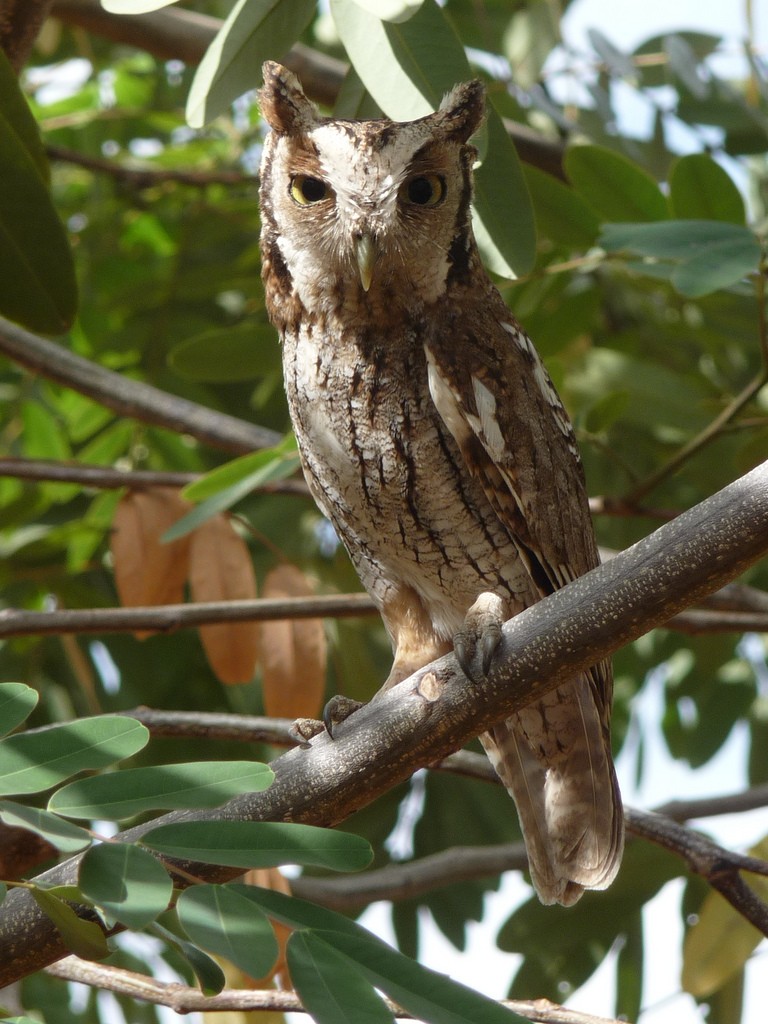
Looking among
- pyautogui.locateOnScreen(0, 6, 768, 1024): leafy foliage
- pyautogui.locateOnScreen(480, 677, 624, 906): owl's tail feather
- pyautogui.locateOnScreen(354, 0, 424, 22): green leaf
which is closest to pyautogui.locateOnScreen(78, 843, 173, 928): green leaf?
pyautogui.locateOnScreen(0, 6, 768, 1024): leafy foliage

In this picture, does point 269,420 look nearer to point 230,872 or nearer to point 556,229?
point 556,229

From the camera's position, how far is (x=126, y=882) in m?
1.00

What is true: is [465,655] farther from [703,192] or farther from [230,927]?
[703,192]

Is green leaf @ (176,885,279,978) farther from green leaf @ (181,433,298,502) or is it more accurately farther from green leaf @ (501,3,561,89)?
green leaf @ (501,3,561,89)

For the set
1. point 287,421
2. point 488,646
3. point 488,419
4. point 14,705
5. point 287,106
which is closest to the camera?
point 14,705

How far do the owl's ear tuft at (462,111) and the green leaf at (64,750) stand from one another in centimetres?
111

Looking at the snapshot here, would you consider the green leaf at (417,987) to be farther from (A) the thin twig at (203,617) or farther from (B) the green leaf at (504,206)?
(B) the green leaf at (504,206)

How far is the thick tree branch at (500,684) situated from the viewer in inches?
49.8

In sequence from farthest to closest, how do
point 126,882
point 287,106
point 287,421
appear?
point 287,421 → point 287,106 → point 126,882

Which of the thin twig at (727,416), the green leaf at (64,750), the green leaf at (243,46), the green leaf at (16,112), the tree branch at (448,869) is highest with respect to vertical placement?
the green leaf at (16,112)

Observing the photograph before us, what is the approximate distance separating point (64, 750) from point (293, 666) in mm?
1098

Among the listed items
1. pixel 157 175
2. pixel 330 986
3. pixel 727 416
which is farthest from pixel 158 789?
pixel 157 175

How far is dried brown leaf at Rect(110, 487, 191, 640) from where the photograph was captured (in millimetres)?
2361

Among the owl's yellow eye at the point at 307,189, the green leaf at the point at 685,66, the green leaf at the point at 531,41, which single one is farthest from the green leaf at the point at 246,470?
the green leaf at the point at 685,66
